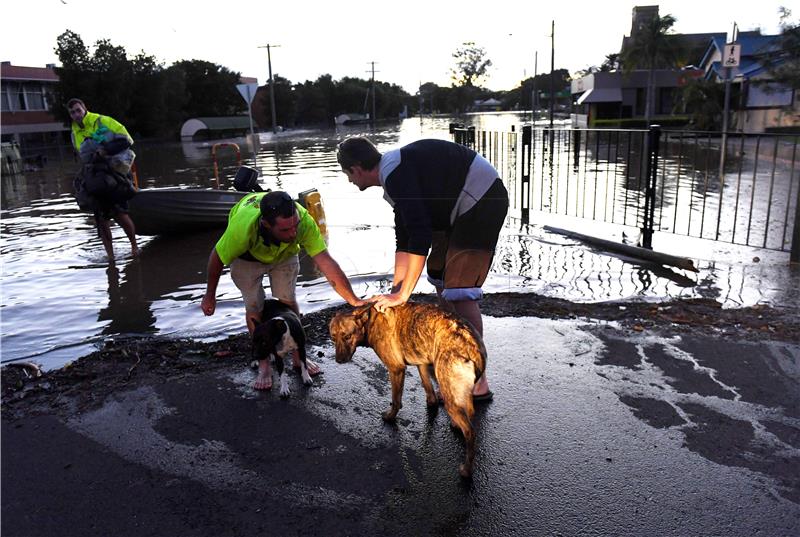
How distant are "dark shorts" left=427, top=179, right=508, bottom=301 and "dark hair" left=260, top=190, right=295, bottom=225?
43.8 inches

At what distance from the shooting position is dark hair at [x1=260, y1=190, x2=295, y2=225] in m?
3.98

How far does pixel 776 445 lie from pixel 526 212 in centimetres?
730

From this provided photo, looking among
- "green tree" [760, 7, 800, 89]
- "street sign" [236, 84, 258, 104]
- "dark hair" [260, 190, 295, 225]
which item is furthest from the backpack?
"green tree" [760, 7, 800, 89]

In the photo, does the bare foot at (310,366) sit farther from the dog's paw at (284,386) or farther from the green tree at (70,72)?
the green tree at (70,72)

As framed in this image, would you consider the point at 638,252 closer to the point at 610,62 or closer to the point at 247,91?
the point at 247,91

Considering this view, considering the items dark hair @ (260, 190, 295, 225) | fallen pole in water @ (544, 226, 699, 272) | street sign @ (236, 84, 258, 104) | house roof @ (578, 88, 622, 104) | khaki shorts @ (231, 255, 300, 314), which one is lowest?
fallen pole in water @ (544, 226, 699, 272)

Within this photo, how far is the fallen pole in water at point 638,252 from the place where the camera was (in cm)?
727

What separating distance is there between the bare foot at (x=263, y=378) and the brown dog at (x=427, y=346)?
3.61 ft

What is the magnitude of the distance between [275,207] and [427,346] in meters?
1.37

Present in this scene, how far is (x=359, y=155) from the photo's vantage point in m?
3.84

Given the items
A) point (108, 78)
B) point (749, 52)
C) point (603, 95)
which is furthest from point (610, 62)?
point (108, 78)

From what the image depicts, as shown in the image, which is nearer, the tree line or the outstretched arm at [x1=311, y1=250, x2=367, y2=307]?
the outstretched arm at [x1=311, y1=250, x2=367, y2=307]

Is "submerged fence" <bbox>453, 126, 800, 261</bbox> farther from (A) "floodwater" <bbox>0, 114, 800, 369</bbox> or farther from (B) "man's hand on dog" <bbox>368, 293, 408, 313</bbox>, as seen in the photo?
(B) "man's hand on dog" <bbox>368, 293, 408, 313</bbox>

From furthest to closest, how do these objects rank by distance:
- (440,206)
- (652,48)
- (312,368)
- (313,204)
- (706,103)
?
1. (652,48)
2. (706,103)
3. (313,204)
4. (312,368)
5. (440,206)
